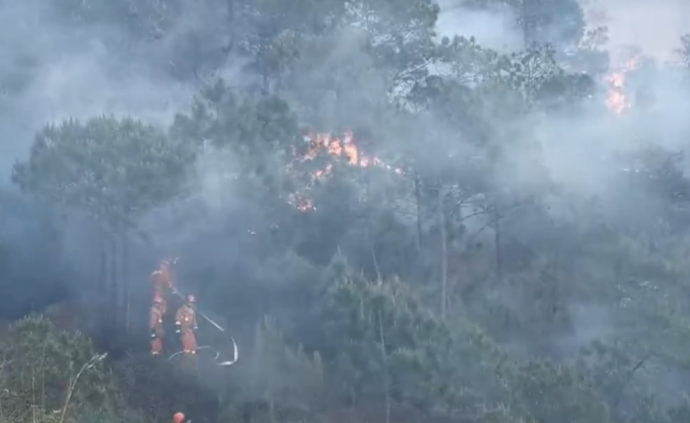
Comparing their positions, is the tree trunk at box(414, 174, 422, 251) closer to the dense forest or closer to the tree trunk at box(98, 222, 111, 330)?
the dense forest

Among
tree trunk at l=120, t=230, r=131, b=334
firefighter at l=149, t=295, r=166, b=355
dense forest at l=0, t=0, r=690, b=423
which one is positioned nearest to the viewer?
dense forest at l=0, t=0, r=690, b=423

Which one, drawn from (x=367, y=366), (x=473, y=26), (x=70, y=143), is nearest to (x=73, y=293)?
(x=70, y=143)

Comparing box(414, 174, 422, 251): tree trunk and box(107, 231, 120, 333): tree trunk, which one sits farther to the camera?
box(414, 174, 422, 251): tree trunk

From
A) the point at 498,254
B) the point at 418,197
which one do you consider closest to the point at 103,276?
the point at 418,197

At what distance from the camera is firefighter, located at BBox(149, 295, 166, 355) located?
14686mm

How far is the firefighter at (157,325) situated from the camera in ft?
48.2

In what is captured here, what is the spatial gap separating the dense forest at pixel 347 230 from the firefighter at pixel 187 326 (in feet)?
0.73

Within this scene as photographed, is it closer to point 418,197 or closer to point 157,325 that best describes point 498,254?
point 418,197

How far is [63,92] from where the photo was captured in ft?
70.9

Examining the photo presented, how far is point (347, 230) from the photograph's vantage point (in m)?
16.5

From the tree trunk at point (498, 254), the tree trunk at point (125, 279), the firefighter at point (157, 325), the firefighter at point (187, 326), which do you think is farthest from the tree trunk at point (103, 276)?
the tree trunk at point (498, 254)

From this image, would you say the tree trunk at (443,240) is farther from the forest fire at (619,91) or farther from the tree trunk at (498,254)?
the forest fire at (619,91)

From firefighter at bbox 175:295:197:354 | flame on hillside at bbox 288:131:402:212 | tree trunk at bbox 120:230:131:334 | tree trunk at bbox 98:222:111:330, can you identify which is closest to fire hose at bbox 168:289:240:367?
firefighter at bbox 175:295:197:354

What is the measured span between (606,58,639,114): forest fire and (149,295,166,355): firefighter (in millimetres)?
14346
